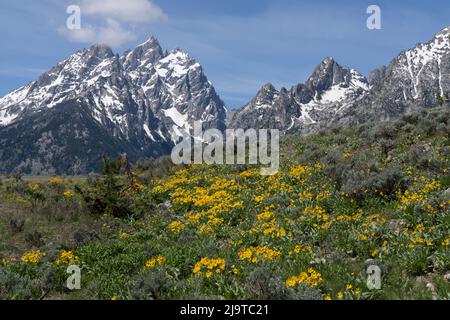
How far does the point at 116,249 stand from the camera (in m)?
11.7

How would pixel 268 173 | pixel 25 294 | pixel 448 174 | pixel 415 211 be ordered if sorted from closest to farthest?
pixel 25 294
pixel 415 211
pixel 448 174
pixel 268 173

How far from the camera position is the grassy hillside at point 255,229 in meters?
8.23

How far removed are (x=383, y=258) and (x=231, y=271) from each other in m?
2.99

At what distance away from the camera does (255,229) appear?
11.8m

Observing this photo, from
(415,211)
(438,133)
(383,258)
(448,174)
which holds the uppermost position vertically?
(438,133)

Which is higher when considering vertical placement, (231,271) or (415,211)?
(415,211)

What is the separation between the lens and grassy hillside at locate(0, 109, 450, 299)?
8227 millimetres
